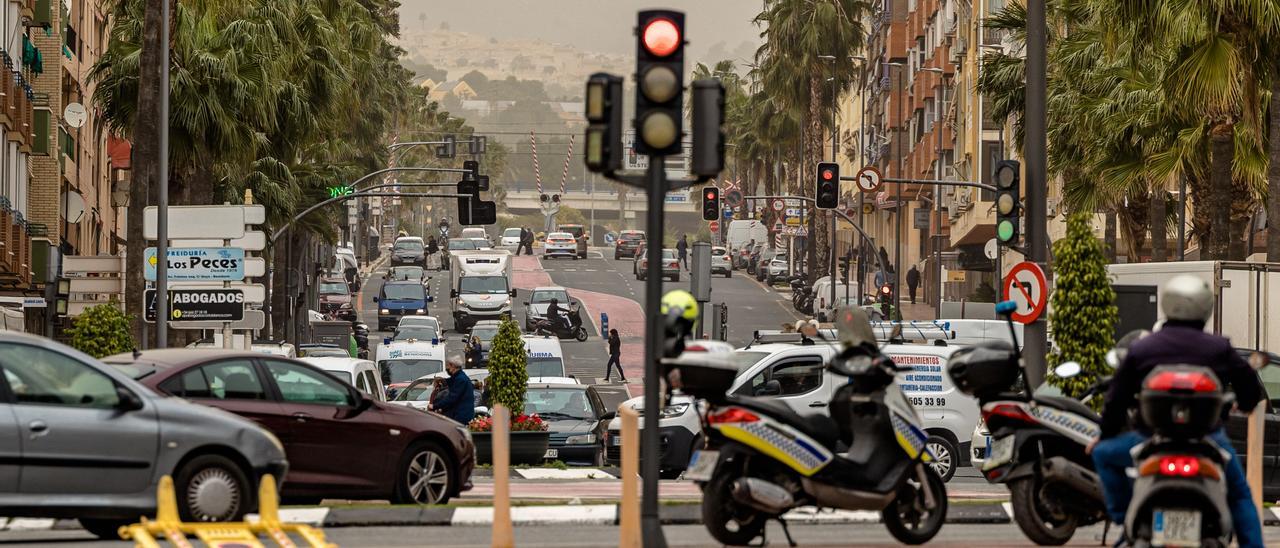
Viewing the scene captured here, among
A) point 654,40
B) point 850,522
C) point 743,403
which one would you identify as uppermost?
point 654,40

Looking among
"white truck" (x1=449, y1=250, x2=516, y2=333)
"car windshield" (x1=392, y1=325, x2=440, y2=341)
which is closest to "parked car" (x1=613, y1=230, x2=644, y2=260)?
"white truck" (x1=449, y1=250, x2=516, y2=333)

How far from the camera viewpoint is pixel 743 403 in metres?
11.8

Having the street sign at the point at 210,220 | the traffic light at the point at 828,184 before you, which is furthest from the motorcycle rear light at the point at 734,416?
the traffic light at the point at 828,184

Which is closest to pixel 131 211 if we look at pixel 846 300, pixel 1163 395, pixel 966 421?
pixel 966 421

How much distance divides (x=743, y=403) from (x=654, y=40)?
217 cm

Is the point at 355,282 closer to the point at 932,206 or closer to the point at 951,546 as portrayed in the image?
the point at 932,206

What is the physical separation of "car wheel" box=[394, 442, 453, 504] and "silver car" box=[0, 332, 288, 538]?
308 centimetres

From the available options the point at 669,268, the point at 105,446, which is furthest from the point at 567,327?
the point at 105,446

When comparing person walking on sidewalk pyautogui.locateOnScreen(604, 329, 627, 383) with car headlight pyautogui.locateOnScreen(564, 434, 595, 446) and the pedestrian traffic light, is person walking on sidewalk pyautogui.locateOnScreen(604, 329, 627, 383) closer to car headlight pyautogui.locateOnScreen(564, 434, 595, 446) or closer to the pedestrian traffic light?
the pedestrian traffic light

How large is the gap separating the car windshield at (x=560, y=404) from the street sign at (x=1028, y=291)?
29.7 ft

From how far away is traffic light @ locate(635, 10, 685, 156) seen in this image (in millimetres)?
11117

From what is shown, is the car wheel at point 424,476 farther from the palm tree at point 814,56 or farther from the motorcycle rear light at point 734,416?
the palm tree at point 814,56

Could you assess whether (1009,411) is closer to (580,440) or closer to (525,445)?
(525,445)

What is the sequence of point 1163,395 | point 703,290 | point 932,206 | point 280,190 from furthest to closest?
point 932,206, point 280,190, point 703,290, point 1163,395
